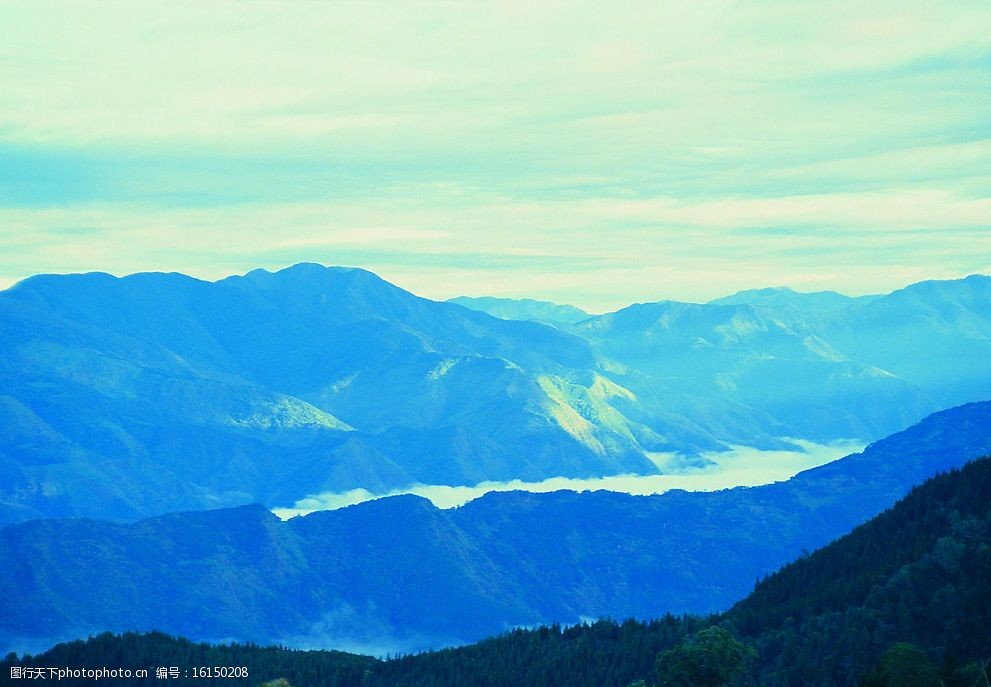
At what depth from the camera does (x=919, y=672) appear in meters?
152

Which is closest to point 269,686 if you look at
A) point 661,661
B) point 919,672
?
point 661,661

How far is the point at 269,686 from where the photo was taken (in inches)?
7844

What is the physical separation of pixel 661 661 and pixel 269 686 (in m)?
54.3

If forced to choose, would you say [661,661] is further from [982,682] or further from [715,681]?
[982,682]

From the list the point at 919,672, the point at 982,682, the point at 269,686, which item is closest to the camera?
the point at 982,682

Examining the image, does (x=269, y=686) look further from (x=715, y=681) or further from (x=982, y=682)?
(x=982, y=682)

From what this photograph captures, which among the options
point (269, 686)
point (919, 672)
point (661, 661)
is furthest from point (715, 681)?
point (269, 686)

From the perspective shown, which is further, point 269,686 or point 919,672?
point 269,686

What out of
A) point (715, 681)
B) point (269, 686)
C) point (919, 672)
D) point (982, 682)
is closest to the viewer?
point (982, 682)

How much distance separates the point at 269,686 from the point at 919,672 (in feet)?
290

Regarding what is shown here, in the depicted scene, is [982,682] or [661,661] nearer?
[982,682]

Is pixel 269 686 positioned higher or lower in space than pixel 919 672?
lower

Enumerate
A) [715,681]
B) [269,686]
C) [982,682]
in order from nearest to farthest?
1. [982,682]
2. [715,681]
3. [269,686]

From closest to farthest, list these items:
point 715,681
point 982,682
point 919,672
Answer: point 982,682, point 919,672, point 715,681
